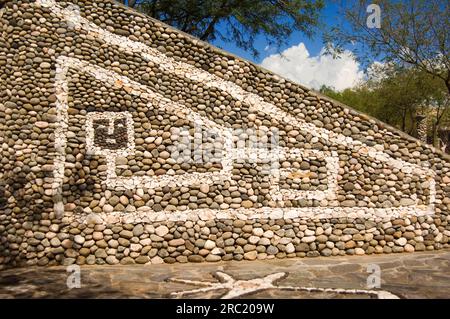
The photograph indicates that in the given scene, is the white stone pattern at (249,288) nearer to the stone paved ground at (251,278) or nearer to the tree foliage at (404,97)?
the stone paved ground at (251,278)

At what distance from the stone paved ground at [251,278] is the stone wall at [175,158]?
15.2 inches

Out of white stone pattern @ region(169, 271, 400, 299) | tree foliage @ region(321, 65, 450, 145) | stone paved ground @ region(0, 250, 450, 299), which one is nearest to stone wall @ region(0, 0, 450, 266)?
stone paved ground @ region(0, 250, 450, 299)

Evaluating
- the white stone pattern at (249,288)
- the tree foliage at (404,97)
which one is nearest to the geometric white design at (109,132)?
the white stone pattern at (249,288)

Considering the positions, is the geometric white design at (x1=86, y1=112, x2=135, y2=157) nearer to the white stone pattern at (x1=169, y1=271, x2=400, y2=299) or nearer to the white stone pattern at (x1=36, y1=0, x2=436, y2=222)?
the white stone pattern at (x1=36, y1=0, x2=436, y2=222)

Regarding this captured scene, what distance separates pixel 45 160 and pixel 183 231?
9.20 ft

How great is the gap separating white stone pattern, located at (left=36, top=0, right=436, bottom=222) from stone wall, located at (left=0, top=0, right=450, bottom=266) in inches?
0.8

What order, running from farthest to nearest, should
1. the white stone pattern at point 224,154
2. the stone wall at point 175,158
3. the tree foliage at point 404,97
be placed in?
1. the tree foliage at point 404,97
2. the white stone pattern at point 224,154
3. the stone wall at point 175,158

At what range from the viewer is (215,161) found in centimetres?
736

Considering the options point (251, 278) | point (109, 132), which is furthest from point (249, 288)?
point (109, 132)

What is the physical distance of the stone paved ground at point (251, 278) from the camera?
529cm

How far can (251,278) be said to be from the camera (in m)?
5.97

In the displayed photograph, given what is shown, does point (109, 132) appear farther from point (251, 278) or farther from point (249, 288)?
point (249, 288)

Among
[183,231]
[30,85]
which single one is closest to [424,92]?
[183,231]

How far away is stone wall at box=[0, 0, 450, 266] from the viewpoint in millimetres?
6977
